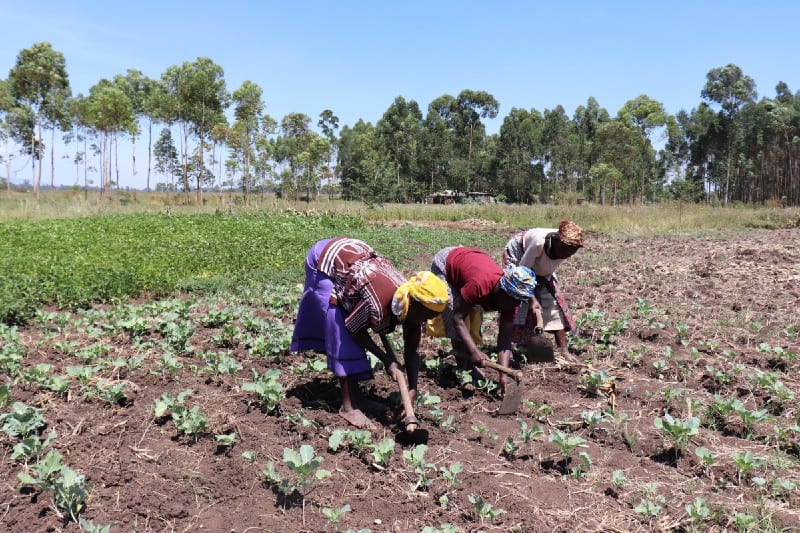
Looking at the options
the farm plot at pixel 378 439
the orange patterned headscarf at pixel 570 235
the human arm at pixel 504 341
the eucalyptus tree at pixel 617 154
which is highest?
the eucalyptus tree at pixel 617 154

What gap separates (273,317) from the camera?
598cm

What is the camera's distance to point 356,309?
3215 millimetres

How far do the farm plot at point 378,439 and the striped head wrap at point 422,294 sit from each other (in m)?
0.74

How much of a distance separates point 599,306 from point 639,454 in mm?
3771

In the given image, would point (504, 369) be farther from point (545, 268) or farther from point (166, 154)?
point (166, 154)

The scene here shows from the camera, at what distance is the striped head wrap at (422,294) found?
9.48ft

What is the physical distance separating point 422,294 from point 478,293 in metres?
0.96

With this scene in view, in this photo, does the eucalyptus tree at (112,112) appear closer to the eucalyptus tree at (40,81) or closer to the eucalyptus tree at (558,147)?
the eucalyptus tree at (40,81)

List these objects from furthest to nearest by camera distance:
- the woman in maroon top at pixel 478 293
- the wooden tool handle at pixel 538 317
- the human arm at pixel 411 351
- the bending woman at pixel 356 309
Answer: the wooden tool handle at pixel 538 317
the woman in maroon top at pixel 478 293
the human arm at pixel 411 351
the bending woman at pixel 356 309

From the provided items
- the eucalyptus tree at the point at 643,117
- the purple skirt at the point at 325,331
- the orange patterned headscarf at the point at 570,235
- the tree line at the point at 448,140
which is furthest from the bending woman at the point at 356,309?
the eucalyptus tree at the point at 643,117

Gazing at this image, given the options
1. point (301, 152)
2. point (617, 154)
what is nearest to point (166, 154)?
point (301, 152)

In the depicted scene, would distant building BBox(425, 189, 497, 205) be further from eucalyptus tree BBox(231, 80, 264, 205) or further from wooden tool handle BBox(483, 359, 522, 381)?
wooden tool handle BBox(483, 359, 522, 381)

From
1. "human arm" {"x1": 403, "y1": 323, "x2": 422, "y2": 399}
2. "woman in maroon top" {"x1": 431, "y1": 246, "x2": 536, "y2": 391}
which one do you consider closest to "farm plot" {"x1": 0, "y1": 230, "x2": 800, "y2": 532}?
"human arm" {"x1": 403, "y1": 323, "x2": 422, "y2": 399}

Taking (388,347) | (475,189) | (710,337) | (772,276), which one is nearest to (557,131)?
→ (475,189)
